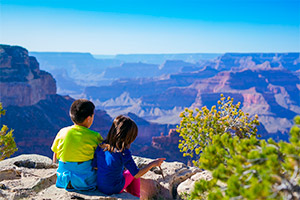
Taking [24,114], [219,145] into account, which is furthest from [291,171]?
[24,114]

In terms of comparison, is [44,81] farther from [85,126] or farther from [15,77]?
[85,126]

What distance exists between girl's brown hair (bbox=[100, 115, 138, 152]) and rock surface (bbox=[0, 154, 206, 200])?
0.90m

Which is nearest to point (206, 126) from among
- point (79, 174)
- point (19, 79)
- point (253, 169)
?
point (79, 174)

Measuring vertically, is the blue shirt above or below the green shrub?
below

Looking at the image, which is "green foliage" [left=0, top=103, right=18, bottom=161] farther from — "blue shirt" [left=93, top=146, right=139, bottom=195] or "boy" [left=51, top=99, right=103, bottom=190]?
"blue shirt" [left=93, top=146, right=139, bottom=195]

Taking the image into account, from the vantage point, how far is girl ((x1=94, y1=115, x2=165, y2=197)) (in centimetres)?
427

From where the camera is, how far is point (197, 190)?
9.97ft

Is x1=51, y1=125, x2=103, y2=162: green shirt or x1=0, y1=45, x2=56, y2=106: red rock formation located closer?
x1=51, y1=125, x2=103, y2=162: green shirt

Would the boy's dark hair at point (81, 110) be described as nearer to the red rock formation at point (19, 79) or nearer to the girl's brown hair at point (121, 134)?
the girl's brown hair at point (121, 134)

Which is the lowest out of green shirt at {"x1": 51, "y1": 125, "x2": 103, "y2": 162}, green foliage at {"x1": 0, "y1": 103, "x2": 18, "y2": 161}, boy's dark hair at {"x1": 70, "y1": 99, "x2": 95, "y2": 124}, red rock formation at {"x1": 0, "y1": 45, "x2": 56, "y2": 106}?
green foliage at {"x1": 0, "y1": 103, "x2": 18, "y2": 161}

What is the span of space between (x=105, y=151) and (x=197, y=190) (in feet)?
6.20

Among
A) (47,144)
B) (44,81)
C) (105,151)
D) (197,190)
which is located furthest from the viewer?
(44,81)

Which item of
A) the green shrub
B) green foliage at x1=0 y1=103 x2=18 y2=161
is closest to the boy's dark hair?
the green shrub

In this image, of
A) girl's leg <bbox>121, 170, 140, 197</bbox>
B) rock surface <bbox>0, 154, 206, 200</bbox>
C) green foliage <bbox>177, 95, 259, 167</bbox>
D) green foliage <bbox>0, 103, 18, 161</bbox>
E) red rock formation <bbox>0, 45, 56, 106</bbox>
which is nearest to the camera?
rock surface <bbox>0, 154, 206, 200</bbox>
